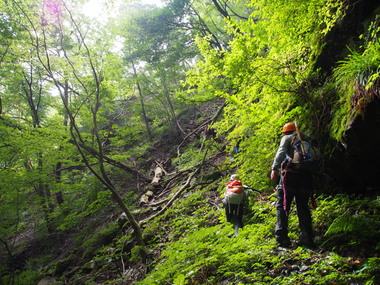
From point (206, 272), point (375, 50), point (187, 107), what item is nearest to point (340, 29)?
point (375, 50)

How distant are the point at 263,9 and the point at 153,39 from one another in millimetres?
9568

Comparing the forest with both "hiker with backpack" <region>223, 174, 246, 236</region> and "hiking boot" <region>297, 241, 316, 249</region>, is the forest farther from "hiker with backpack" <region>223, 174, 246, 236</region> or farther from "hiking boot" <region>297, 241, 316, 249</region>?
"hiker with backpack" <region>223, 174, 246, 236</region>

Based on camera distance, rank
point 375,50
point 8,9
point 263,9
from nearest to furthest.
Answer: point 375,50 → point 263,9 → point 8,9

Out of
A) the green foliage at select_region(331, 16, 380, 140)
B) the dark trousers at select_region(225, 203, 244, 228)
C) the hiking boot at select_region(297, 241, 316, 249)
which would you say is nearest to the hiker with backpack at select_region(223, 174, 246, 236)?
the dark trousers at select_region(225, 203, 244, 228)

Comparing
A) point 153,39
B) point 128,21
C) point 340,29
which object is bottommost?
point 340,29

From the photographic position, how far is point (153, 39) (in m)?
12.3

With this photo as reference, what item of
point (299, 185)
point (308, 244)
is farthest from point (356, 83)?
point (308, 244)

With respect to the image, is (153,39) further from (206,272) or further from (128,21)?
(206,272)

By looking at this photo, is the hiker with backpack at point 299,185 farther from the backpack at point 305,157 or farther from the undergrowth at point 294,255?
the undergrowth at point 294,255

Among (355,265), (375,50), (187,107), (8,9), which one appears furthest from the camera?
(187,107)

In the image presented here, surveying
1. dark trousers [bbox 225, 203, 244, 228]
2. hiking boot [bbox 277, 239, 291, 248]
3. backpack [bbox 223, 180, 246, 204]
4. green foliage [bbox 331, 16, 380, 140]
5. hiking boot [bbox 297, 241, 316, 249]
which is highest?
green foliage [bbox 331, 16, 380, 140]

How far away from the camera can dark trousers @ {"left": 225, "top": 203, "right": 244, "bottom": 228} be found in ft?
15.9

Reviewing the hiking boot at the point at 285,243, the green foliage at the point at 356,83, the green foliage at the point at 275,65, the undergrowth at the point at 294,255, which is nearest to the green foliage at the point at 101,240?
the undergrowth at the point at 294,255

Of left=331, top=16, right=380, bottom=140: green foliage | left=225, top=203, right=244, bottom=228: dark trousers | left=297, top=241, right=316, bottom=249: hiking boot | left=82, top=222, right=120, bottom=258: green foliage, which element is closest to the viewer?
left=331, top=16, right=380, bottom=140: green foliage
